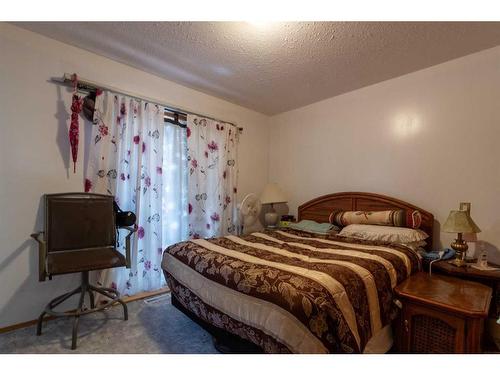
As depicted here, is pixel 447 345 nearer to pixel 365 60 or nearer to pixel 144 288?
pixel 365 60

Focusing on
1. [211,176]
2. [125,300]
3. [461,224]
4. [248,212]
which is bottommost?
[125,300]

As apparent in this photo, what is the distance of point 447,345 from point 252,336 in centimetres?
114

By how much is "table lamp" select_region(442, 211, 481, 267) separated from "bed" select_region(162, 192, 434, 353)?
0.30 meters

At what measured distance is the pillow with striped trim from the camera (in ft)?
7.76

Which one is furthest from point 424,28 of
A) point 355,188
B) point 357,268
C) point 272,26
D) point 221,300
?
point 221,300

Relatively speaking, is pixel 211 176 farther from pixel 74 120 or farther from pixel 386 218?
pixel 386 218

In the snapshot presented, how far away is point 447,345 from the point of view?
4.75 ft

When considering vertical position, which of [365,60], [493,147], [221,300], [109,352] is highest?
[365,60]

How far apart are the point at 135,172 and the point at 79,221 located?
66cm

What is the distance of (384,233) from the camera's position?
2.31m

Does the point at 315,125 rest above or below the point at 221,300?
above

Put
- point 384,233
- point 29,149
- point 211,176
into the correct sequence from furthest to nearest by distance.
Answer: point 211,176 < point 384,233 < point 29,149

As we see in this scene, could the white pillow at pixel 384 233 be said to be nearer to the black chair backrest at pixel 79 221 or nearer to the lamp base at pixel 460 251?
the lamp base at pixel 460 251

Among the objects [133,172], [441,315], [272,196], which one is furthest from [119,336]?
[272,196]
